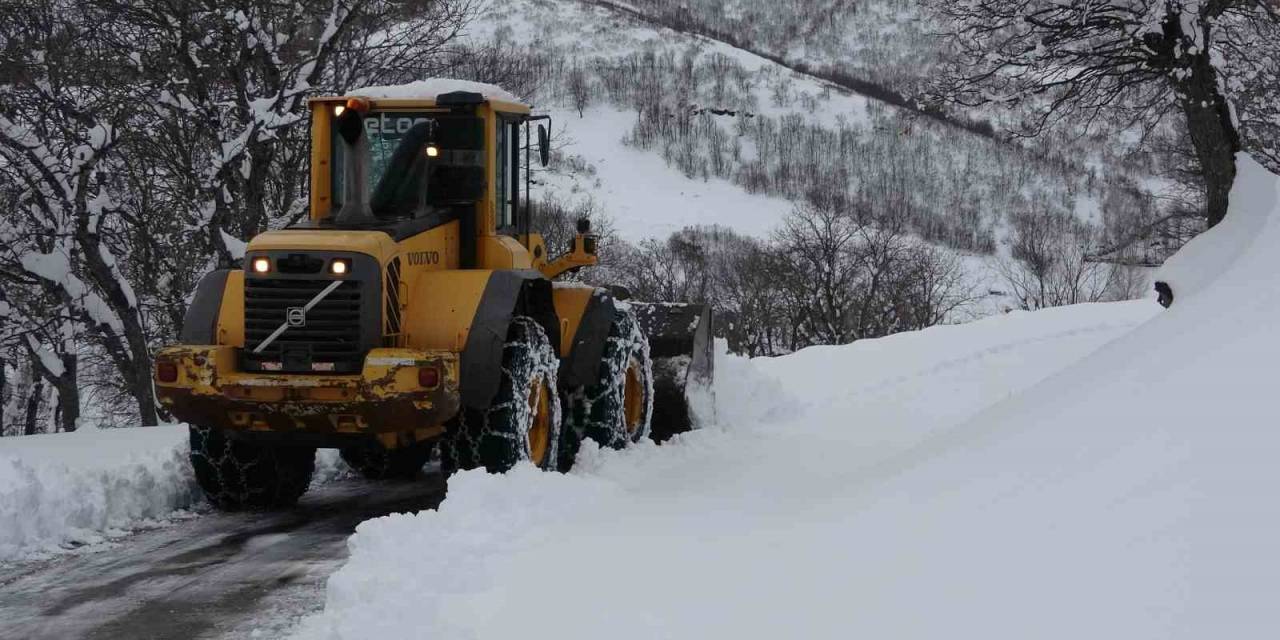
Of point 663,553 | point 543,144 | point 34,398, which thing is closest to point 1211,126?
point 543,144

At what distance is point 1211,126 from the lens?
516 inches

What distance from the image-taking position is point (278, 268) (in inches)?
312

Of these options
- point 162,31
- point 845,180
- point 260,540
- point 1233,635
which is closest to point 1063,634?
point 1233,635

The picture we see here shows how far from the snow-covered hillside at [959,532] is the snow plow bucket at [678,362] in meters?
2.45

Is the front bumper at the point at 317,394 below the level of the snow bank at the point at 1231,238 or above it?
below

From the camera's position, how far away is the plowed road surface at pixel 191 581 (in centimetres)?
583

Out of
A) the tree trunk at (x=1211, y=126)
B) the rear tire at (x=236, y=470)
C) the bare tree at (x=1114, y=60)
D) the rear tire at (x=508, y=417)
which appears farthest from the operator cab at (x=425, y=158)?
the tree trunk at (x=1211, y=126)

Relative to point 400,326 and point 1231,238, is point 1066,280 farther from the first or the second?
point 400,326

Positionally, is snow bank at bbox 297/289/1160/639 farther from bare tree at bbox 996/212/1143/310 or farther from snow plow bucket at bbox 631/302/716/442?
bare tree at bbox 996/212/1143/310

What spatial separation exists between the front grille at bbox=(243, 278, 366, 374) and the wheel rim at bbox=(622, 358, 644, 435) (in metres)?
3.37

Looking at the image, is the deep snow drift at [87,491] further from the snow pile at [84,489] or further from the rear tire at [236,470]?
the rear tire at [236,470]

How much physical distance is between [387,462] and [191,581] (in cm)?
362

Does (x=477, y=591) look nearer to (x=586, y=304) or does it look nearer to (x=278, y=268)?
(x=278, y=268)

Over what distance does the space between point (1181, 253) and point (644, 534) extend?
5428 millimetres
